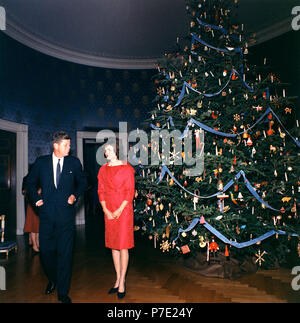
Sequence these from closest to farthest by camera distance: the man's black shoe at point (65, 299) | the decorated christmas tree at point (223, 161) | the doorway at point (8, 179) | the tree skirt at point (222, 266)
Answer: the man's black shoe at point (65, 299) < the decorated christmas tree at point (223, 161) < the tree skirt at point (222, 266) < the doorway at point (8, 179)

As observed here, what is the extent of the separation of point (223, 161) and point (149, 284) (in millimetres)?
1494

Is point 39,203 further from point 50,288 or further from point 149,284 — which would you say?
point 149,284

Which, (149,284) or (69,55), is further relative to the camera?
(69,55)

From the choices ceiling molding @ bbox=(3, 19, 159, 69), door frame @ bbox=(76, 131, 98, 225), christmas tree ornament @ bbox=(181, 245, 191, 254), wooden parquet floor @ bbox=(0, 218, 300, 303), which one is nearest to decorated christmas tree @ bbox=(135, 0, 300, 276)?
christmas tree ornament @ bbox=(181, 245, 191, 254)

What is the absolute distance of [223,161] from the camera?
2.39 meters

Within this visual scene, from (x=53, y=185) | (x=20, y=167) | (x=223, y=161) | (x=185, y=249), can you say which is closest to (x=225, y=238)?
(x=185, y=249)

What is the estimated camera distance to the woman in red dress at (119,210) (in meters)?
2.22

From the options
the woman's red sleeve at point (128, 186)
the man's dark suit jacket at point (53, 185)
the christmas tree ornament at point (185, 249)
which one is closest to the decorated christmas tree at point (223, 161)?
the christmas tree ornament at point (185, 249)

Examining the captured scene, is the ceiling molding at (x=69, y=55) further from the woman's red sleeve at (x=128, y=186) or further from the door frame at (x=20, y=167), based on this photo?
the woman's red sleeve at (x=128, y=186)

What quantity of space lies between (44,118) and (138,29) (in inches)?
114

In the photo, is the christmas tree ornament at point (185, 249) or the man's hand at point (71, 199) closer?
the man's hand at point (71, 199)

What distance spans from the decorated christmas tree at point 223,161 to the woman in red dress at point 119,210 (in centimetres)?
55

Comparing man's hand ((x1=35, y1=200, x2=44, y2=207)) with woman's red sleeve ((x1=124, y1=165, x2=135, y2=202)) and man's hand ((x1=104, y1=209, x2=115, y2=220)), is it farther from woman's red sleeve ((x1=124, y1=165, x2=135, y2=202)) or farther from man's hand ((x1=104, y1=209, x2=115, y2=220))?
woman's red sleeve ((x1=124, y1=165, x2=135, y2=202))
